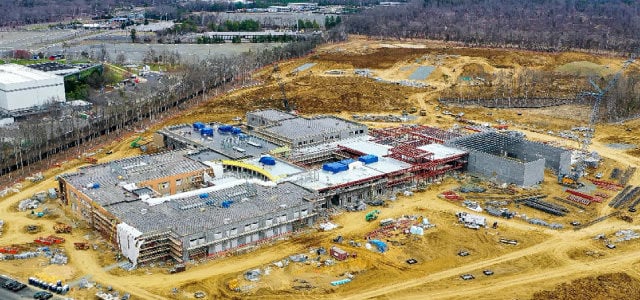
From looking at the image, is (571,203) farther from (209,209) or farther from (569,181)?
(209,209)

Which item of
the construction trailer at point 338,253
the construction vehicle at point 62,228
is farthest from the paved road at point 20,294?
the construction trailer at point 338,253

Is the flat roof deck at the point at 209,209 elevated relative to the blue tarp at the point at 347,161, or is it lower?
lower

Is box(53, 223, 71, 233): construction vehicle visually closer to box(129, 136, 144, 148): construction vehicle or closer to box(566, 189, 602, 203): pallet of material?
box(129, 136, 144, 148): construction vehicle

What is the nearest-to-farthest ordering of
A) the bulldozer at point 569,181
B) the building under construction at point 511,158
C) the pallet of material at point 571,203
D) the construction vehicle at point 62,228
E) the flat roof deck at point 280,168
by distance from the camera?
the construction vehicle at point 62,228 → the pallet of material at point 571,203 → the flat roof deck at point 280,168 → the building under construction at point 511,158 → the bulldozer at point 569,181

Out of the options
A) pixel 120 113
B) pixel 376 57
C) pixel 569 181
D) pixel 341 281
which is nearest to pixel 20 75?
pixel 120 113

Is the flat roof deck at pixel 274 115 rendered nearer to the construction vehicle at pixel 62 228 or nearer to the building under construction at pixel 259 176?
the building under construction at pixel 259 176
